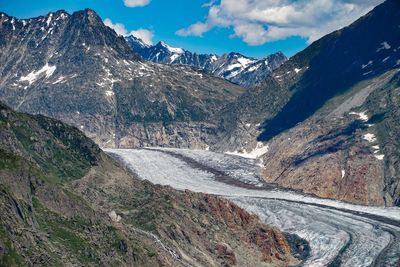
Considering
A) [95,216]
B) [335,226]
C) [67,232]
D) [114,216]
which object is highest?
[95,216]

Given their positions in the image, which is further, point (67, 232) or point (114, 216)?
point (114, 216)

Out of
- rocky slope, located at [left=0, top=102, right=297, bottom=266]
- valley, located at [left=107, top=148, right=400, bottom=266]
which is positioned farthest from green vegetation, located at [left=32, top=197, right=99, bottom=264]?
valley, located at [left=107, top=148, right=400, bottom=266]

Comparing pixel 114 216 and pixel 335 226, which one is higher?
pixel 114 216

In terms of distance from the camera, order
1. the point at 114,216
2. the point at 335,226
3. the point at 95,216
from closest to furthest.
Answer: the point at 95,216 < the point at 114,216 < the point at 335,226

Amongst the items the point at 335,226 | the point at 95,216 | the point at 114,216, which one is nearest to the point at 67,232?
the point at 95,216

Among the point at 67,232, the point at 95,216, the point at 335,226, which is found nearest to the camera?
the point at 67,232

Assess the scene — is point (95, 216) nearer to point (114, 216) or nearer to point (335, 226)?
point (114, 216)

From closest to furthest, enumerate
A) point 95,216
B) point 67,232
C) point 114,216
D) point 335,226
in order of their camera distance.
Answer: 1. point 67,232
2. point 95,216
3. point 114,216
4. point 335,226

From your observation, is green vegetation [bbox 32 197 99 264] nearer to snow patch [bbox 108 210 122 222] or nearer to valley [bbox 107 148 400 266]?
snow patch [bbox 108 210 122 222]

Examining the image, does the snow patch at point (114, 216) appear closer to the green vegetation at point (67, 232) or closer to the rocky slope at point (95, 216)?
the rocky slope at point (95, 216)

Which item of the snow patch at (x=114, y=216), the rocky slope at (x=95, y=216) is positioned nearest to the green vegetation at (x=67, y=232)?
the rocky slope at (x=95, y=216)
